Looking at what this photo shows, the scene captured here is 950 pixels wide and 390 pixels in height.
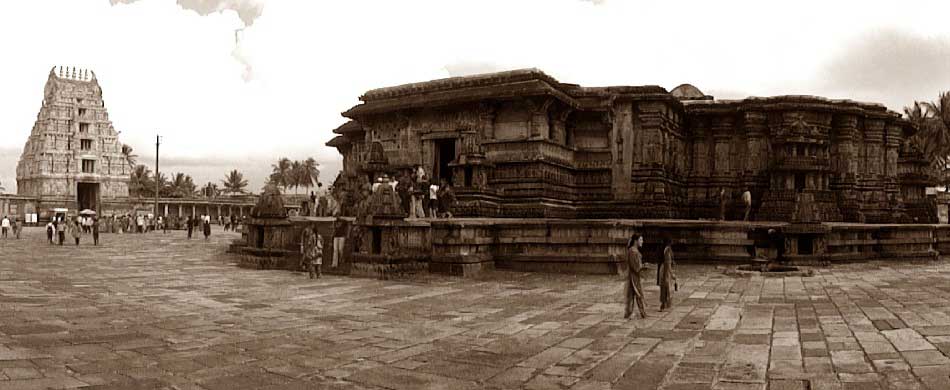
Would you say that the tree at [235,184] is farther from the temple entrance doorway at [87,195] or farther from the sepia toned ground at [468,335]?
the sepia toned ground at [468,335]

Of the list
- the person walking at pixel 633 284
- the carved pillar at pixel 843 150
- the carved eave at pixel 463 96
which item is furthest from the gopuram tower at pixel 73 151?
the person walking at pixel 633 284

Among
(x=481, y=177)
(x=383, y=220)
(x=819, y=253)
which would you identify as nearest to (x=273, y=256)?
(x=383, y=220)

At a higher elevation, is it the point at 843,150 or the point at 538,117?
the point at 538,117

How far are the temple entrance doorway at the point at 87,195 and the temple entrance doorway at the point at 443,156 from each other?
5603 cm

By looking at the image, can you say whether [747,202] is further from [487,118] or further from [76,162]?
[76,162]

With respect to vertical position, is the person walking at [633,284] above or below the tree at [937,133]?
below

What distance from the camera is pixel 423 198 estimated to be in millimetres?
20188

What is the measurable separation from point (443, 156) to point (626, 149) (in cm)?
667

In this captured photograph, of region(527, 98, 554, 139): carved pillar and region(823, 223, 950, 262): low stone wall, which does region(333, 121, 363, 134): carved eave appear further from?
region(823, 223, 950, 262): low stone wall

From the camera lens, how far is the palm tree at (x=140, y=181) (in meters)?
80.5

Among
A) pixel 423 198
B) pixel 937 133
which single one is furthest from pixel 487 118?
pixel 937 133

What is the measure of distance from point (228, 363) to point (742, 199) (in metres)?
21.1

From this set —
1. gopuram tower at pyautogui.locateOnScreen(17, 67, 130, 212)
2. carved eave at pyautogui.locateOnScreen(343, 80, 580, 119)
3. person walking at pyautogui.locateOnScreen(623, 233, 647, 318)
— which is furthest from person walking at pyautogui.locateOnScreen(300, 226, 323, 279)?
gopuram tower at pyautogui.locateOnScreen(17, 67, 130, 212)

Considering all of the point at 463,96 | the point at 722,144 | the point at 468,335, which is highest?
the point at 463,96
